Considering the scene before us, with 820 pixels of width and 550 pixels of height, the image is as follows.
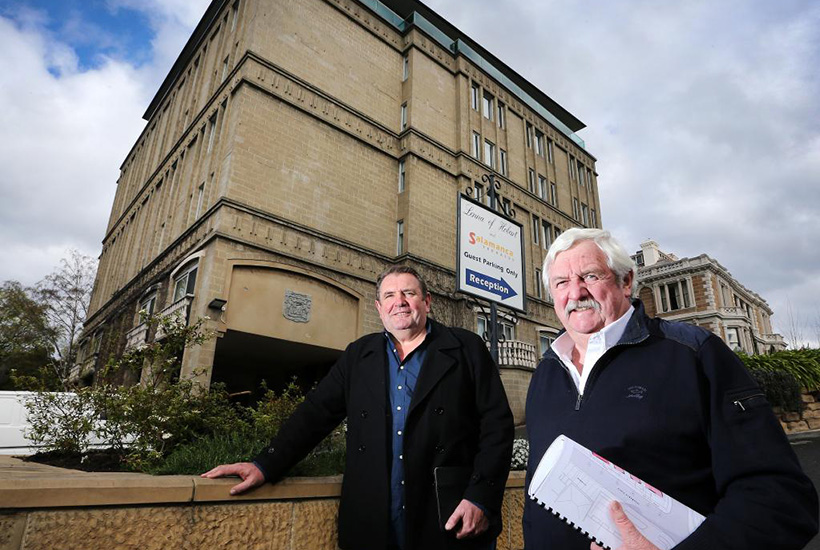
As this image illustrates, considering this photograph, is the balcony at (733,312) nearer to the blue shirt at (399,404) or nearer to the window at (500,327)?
the window at (500,327)

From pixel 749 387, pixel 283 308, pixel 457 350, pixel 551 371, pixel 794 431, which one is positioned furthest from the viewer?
pixel 283 308

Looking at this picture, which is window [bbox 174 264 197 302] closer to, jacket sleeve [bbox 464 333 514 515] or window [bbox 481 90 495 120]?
jacket sleeve [bbox 464 333 514 515]

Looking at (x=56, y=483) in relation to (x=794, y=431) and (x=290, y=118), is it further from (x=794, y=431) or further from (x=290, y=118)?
(x=290, y=118)

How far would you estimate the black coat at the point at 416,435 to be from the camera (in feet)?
7.70

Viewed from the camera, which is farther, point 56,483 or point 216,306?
point 216,306

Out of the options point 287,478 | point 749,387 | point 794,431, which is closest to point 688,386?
point 749,387

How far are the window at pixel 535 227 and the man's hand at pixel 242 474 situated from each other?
22484 millimetres

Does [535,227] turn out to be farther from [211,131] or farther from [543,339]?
[211,131]

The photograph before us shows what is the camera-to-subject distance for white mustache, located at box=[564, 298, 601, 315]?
76.7 inches

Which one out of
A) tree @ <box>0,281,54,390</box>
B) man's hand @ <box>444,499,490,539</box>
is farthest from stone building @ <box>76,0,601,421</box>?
man's hand @ <box>444,499,490,539</box>

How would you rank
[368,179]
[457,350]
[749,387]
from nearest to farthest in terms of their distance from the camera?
[749,387], [457,350], [368,179]

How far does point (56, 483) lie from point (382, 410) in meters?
1.42

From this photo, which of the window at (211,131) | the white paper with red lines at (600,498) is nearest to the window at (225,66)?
the window at (211,131)

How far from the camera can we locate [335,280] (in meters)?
15.6
